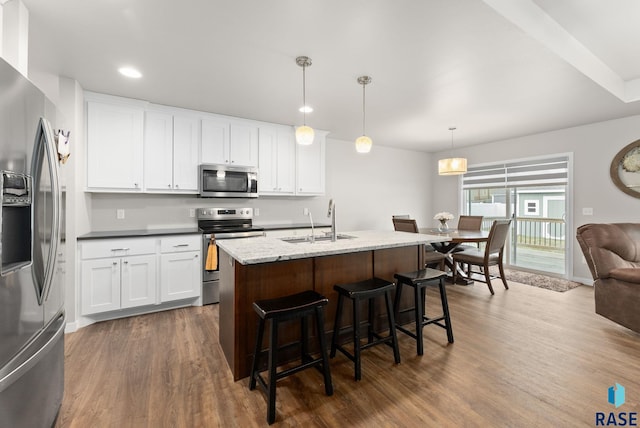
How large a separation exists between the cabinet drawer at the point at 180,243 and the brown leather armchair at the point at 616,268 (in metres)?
4.25

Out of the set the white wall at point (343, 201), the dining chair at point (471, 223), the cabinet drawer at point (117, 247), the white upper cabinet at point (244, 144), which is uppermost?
the white upper cabinet at point (244, 144)

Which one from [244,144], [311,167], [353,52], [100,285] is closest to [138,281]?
[100,285]

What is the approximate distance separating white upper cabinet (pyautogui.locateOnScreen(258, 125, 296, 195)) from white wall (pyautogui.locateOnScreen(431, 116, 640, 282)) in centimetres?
409

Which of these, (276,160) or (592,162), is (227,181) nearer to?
(276,160)

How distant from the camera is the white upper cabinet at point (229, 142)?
12.4 feet

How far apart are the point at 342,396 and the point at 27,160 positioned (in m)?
2.05

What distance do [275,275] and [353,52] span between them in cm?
188

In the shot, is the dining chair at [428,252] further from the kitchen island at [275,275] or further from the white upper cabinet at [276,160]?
the white upper cabinet at [276,160]

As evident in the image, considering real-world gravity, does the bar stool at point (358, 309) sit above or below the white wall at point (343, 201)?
below

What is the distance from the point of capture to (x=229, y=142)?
3.91 metres

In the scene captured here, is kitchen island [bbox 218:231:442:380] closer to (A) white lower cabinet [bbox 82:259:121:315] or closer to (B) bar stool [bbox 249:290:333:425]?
(B) bar stool [bbox 249:290:333:425]

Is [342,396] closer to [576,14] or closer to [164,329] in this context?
[164,329]

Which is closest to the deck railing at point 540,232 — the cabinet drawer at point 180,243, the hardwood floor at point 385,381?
the hardwood floor at point 385,381

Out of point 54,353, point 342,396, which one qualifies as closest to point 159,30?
point 54,353
